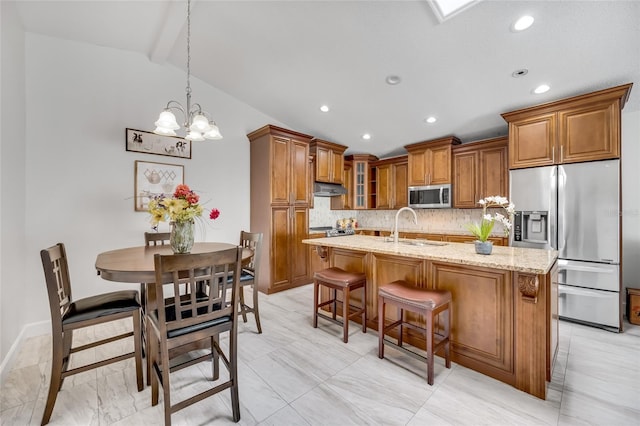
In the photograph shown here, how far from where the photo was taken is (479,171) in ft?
14.1

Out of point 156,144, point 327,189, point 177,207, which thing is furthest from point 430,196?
point 156,144

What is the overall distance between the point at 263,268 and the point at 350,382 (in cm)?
244

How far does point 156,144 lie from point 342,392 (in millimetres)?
3515

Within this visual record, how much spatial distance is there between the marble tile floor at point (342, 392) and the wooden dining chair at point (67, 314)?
0.81 ft

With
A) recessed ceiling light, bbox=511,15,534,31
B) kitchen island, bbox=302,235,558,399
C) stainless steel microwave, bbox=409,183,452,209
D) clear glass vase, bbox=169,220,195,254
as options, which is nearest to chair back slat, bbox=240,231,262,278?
clear glass vase, bbox=169,220,195,254

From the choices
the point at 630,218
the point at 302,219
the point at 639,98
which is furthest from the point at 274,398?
the point at 639,98

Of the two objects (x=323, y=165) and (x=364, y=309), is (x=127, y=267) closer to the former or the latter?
(x=364, y=309)

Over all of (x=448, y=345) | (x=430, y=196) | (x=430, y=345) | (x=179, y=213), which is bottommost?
(x=448, y=345)

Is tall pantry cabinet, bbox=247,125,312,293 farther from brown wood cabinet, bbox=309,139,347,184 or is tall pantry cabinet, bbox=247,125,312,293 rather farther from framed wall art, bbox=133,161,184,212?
framed wall art, bbox=133,161,184,212

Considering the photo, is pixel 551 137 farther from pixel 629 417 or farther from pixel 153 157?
pixel 153 157

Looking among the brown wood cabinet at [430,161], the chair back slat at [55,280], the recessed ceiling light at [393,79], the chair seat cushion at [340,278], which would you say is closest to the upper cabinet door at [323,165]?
the brown wood cabinet at [430,161]

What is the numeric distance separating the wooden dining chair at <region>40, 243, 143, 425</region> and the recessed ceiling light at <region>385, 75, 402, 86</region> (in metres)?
3.48

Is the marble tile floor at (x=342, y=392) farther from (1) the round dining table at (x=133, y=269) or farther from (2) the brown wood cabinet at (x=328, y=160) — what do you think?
(2) the brown wood cabinet at (x=328, y=160)

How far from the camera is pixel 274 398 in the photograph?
1785mm
